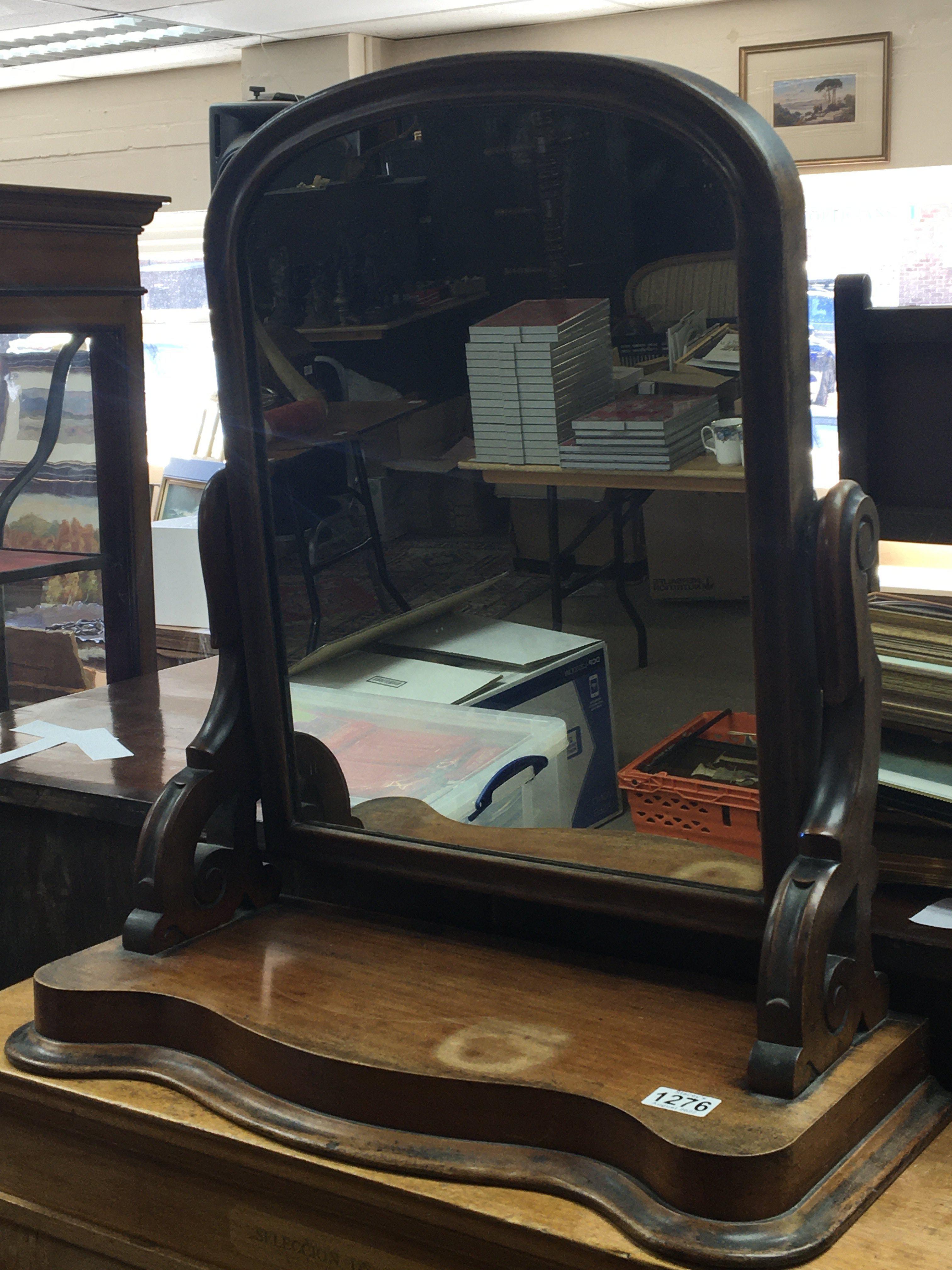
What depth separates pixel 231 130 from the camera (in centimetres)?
305

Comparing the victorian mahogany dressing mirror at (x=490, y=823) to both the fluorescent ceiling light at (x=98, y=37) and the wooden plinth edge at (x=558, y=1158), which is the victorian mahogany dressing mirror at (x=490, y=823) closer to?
the wooden plinth edge at (x=558, y=1158)

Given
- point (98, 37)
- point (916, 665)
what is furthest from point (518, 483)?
point (98, 37)

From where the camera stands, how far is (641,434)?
0.87 metres

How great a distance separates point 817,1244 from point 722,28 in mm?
4750

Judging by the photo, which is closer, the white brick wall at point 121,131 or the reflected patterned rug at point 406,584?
the reflected patterned rug at point 406,584

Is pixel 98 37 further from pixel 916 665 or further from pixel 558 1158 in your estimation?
pixel 558 1158

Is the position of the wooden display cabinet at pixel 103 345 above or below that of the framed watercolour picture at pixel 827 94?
below

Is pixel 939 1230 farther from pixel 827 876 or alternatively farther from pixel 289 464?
pixel 289 464

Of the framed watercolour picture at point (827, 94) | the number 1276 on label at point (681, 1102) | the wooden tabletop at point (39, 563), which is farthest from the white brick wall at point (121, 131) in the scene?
the number 1276 on label at point (681, 1102)

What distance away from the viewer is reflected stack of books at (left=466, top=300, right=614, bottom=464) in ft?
2.86

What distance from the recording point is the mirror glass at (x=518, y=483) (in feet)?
2.74

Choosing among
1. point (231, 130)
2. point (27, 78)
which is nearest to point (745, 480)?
point (231, 130)

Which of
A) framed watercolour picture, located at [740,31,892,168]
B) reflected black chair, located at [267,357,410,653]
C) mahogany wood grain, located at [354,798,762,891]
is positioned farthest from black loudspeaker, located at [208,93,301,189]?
framed watercolour picture, located at [740,31,892,168]

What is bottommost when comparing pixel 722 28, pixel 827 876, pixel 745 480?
pixel 827 876
